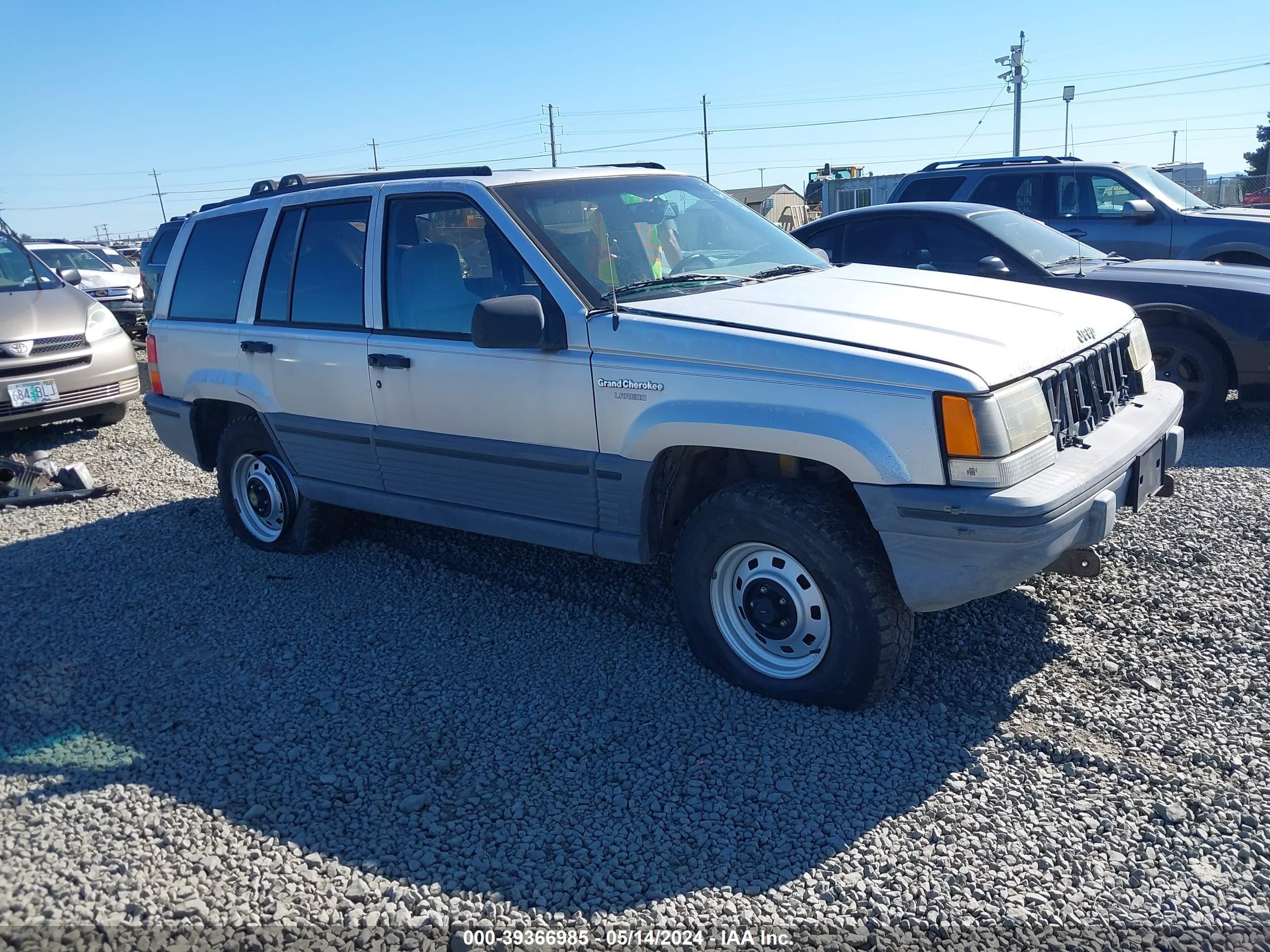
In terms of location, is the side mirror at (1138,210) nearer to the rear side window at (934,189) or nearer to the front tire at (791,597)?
the rear side window at (934,189)

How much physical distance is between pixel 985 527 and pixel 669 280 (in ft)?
5.64

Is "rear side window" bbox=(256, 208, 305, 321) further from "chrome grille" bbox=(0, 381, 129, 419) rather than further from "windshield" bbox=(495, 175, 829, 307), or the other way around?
"chrome grille" bbox=(0, 381, 129, 419)

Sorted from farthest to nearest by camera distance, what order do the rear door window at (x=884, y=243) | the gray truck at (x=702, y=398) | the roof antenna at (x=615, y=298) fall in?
the rear door window at (x=884, y=243)
the roof antenna at (x=615, y=298)
the gray truck at (x=702, y=398)

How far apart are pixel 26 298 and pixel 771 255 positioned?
7.53 m

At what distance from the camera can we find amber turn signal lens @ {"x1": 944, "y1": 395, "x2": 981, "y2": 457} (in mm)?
3098

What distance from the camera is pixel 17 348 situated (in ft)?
27.3

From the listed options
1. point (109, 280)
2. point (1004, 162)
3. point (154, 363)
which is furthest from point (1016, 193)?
point (109, 280)

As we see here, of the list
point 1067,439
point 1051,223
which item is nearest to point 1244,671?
point 1067,439

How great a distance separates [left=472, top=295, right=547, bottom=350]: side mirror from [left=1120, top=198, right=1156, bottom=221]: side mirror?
779cm

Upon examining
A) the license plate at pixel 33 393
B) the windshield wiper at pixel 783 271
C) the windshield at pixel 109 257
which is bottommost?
the license plate at pixel 33 393

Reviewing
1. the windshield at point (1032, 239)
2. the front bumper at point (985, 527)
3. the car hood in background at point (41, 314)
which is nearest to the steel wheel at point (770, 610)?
the front bumper at point (985, 527)

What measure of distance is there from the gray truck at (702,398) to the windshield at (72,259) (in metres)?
13.8

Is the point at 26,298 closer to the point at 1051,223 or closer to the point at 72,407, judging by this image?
the point at 72,407

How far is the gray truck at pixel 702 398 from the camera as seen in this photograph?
10.6 feet
